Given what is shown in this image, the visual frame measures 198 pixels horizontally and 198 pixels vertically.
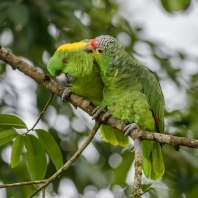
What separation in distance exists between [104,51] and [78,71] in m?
0.17

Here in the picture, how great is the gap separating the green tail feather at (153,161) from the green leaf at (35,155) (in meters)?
0.64

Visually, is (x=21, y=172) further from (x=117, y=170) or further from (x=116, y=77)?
(x=116, y=77)

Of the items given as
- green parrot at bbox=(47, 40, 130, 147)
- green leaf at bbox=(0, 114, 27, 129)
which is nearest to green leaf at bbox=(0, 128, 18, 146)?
green leaf at bbox=(0, 114, 27, 129)

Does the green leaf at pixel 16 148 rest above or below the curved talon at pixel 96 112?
below

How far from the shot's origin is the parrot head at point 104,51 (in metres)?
2.27

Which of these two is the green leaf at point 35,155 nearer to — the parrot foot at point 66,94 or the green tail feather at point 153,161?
the parrot foot at point 66,94

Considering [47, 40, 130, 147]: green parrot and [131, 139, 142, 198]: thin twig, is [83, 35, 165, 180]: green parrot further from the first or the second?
[131, 139, 142, 198]: thin twig

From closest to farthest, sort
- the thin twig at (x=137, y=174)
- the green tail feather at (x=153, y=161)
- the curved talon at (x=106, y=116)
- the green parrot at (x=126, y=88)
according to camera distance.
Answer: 1. the thin twig at (x=137, y=174)
2. the curved talon at (x=106, y=116)
3. the green parrot at (x=126, y=88)
4. the green tail feather at (x=153, y=161)

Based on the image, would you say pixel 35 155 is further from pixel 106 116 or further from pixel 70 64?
pixel 70 64

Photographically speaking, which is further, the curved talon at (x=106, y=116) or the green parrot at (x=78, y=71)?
the green parrot at (x=78, y=71)

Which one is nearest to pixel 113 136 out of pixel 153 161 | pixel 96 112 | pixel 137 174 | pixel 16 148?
pixel 153 161

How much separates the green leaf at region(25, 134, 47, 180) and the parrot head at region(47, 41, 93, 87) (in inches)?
15.8

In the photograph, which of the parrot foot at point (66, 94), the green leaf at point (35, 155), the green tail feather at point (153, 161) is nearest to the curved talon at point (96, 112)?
the parrot foot at point (66, 94)

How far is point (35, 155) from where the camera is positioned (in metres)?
1.98
